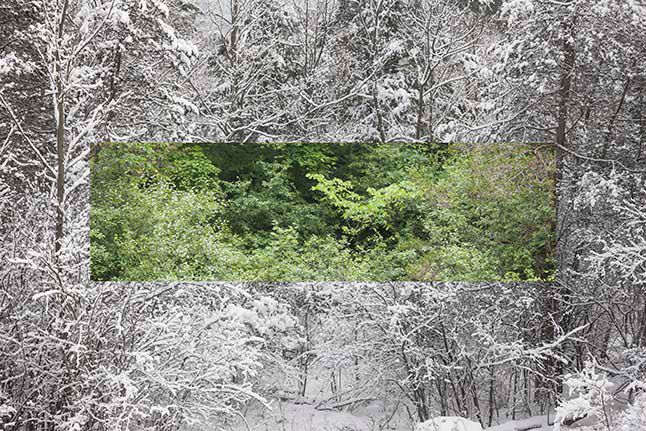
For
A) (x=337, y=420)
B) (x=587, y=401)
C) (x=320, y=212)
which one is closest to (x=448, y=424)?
(x=337, y=420)

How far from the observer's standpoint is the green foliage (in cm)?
564

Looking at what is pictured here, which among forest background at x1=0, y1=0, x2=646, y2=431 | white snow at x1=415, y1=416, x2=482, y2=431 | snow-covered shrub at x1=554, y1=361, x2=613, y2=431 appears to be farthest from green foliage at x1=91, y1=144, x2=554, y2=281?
white snow at x1=415, y1=416, x2=482, y2=431

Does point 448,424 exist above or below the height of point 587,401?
below

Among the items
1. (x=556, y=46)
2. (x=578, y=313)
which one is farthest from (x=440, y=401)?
(x=556, y=46)

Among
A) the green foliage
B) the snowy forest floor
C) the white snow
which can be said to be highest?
the green foliage

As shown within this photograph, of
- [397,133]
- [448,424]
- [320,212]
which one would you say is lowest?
[448,424]

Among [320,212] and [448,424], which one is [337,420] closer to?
[448,424]

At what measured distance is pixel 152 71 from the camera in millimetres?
5625

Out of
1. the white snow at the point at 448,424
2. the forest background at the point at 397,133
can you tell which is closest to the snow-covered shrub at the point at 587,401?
the forest background at the point at 397,133

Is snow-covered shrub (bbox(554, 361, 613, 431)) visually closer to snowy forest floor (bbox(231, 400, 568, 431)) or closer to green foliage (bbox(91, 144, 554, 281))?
snowy forest floor (bbox(231, 400, 568, 431))

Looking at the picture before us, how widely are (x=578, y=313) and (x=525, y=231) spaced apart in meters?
0.72

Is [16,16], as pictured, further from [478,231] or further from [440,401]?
[440,401]

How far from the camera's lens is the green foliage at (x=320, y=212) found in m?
5.64

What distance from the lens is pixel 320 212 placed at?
569 cm
